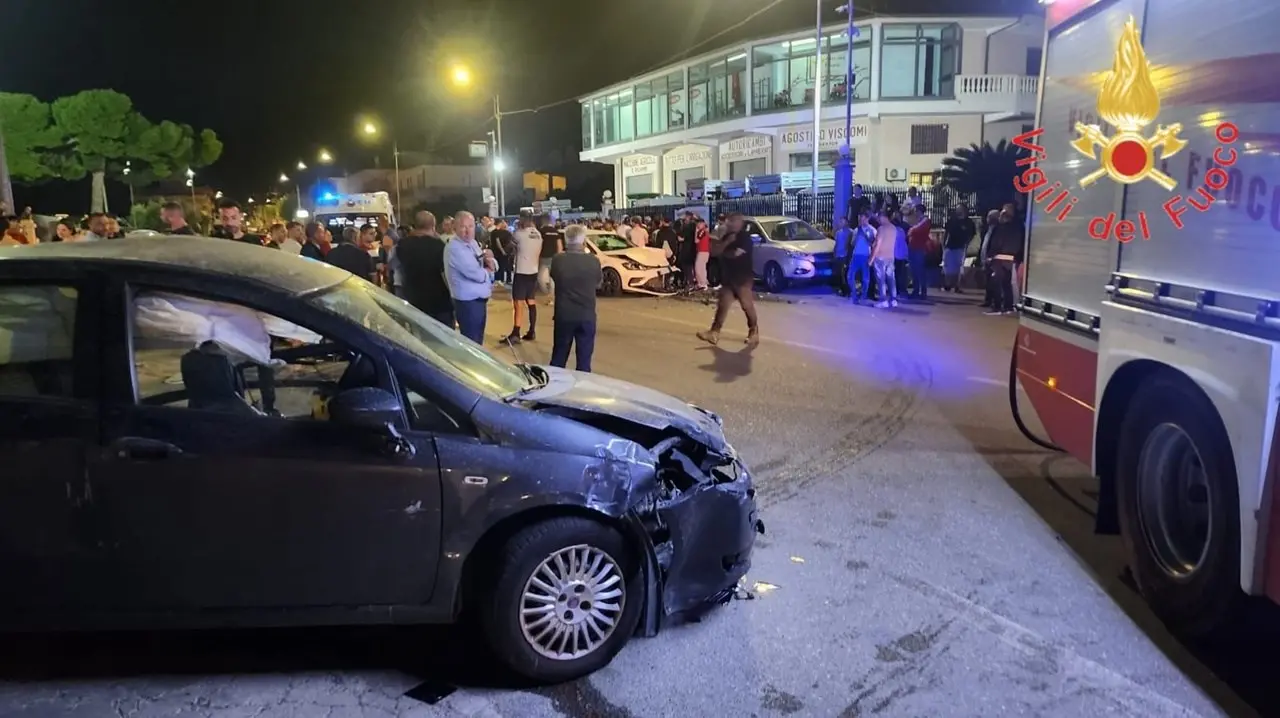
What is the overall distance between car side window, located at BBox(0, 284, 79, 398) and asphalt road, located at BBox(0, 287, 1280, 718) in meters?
1.18

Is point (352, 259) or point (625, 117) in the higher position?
point (625, 117)

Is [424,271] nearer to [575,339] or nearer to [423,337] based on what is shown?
[575,339]

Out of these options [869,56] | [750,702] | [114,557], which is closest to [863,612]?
[750,702]

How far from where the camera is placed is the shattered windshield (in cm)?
358

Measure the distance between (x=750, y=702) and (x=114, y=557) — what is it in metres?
2.40

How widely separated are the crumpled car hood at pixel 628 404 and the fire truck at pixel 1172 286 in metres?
1.93

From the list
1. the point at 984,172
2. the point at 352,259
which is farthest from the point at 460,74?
the point at 984,172

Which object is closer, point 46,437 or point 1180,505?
point 46,437

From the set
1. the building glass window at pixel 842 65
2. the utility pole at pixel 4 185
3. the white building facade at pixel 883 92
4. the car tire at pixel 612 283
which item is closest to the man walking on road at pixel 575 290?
the utility pole at pixel 4 185

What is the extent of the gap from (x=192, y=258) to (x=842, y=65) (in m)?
35.0

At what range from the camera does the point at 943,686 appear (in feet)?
11.2

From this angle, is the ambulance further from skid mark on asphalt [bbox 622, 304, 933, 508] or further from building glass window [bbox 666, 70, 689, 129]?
skid mark on asphalt [bbox 622, 304, 933, 508]

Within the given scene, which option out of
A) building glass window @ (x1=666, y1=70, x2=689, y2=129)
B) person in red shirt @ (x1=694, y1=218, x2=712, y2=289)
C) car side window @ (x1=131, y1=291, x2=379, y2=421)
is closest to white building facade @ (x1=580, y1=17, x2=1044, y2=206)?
building glass window @ (x1=666, y1=70, x2=689, y2=129)

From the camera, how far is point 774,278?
19.6 metres
